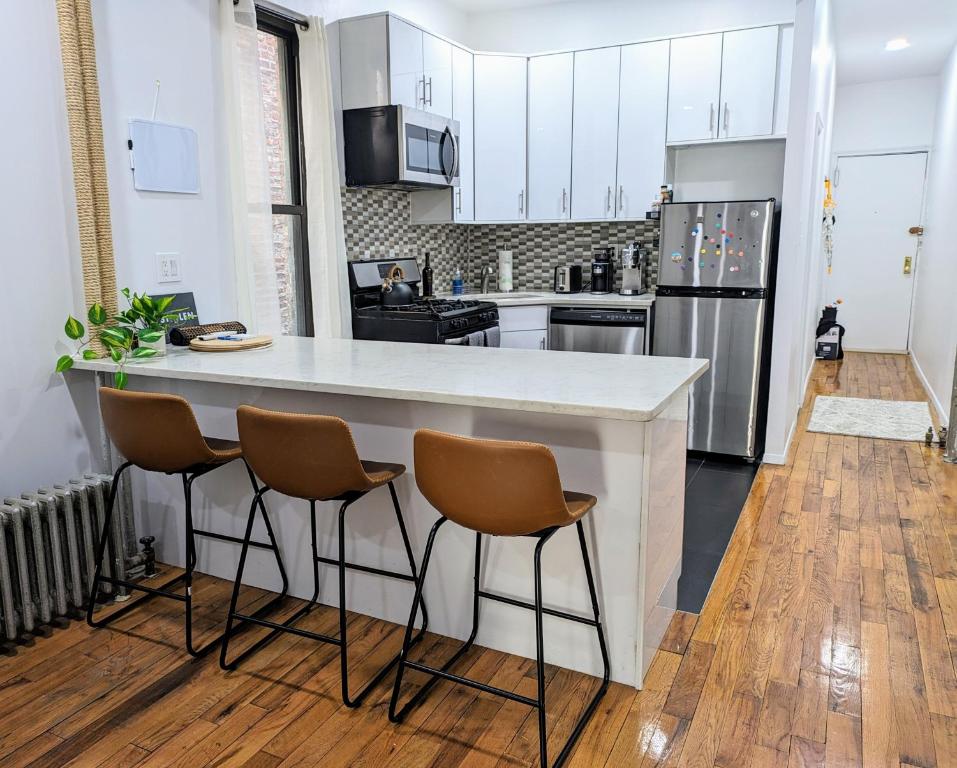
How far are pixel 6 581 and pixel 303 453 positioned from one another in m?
1.13

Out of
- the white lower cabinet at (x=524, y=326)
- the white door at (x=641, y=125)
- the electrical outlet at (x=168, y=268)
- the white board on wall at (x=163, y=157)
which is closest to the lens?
the white board on wall at (x=163, y=157)

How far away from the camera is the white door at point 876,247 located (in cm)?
800

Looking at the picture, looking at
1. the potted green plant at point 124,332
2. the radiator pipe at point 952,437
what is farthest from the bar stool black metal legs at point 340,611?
the radiator pipe at point 952,437

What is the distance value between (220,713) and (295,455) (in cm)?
76

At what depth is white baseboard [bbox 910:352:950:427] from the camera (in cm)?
529

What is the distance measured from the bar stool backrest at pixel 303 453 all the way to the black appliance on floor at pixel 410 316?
6.55 feet

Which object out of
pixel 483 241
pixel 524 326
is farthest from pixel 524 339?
pixel 483 241

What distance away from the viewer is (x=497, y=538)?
2334mm

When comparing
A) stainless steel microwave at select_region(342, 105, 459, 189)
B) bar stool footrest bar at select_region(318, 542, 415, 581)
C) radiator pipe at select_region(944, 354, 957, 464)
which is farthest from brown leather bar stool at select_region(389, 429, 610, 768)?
radiator pipe at select_region(944, 354, 957, 464)

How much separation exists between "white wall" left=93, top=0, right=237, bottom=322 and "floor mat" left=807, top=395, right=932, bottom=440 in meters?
4.10

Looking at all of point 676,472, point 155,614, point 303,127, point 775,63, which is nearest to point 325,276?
point 303,127

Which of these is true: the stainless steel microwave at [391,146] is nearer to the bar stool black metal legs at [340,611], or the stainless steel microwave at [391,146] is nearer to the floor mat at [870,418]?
the bar stool black metal legs at [340,611]

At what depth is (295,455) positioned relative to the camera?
81.0 inches

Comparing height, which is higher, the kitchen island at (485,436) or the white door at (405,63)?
the white door at (405,63)
